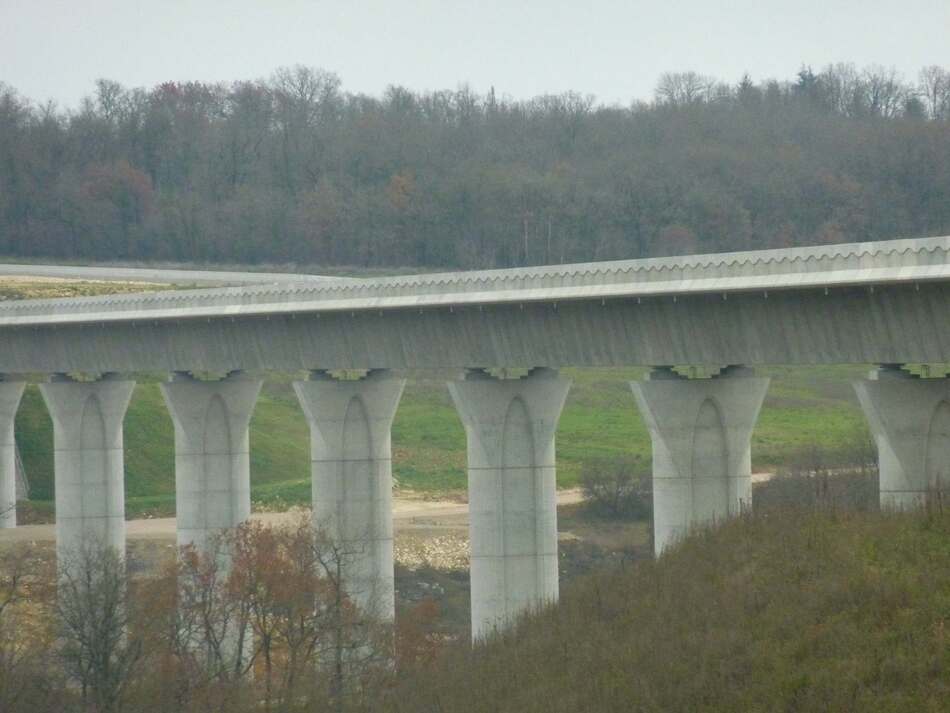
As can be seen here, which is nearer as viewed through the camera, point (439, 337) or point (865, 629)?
point (865, 629)

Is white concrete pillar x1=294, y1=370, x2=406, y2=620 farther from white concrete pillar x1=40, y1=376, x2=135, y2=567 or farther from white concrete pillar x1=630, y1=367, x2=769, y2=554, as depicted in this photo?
white concrete pillar x1=40, y1=376, x2=135, y2=567

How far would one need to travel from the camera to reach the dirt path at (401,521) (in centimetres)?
7406

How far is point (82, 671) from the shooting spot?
135 ft

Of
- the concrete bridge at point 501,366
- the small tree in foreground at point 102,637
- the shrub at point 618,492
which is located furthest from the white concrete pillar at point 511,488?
the shrub at point 618,492

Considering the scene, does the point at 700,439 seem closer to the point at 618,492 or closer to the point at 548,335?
the point at 548,335

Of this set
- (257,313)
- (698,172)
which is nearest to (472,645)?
(257,313)

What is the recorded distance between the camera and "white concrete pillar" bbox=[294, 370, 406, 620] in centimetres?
5338

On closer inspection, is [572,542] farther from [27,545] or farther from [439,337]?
[439,337]

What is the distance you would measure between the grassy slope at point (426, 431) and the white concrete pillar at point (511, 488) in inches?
1339

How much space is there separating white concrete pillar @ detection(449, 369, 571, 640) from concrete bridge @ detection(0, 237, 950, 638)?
49 millimetres

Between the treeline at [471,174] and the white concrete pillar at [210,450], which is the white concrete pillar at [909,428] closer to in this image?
the white concrete pillar at [210,450]

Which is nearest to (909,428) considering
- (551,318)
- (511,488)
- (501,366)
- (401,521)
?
(551,318)

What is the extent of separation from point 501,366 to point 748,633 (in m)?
18.4

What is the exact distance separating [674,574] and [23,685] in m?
13.3
